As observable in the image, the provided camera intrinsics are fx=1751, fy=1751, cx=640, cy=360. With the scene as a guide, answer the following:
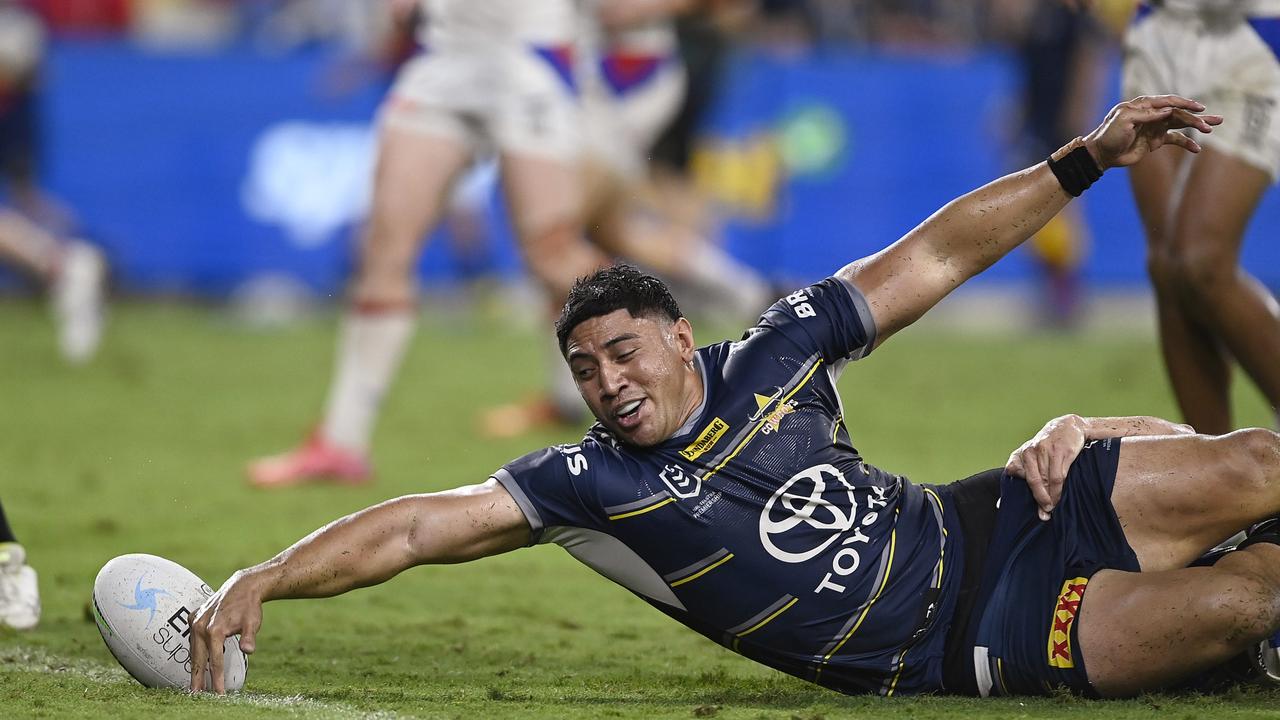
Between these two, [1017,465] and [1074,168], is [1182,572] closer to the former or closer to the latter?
[1017,465]

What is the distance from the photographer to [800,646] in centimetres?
392

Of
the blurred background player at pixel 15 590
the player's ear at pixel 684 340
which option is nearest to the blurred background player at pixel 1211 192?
the player's ear at pixel 684 340

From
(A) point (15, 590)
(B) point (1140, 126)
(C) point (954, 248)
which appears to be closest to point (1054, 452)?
(C) point (954, 248)

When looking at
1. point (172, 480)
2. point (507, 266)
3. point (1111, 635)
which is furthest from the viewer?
point (507, 266)

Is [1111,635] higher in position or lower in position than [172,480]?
lower

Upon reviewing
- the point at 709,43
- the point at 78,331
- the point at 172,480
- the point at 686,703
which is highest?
the point at 709,43

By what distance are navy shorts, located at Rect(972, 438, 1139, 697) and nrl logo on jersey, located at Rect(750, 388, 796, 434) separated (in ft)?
1.87

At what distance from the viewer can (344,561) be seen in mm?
3760

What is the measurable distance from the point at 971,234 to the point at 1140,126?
46 centimetres

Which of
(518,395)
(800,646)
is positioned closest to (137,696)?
(800,646)

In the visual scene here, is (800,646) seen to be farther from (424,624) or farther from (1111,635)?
(424,624)

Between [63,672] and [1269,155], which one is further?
[1269,155]

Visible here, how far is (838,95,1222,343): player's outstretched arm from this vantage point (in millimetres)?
4145

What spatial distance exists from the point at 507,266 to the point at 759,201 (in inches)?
84.9
